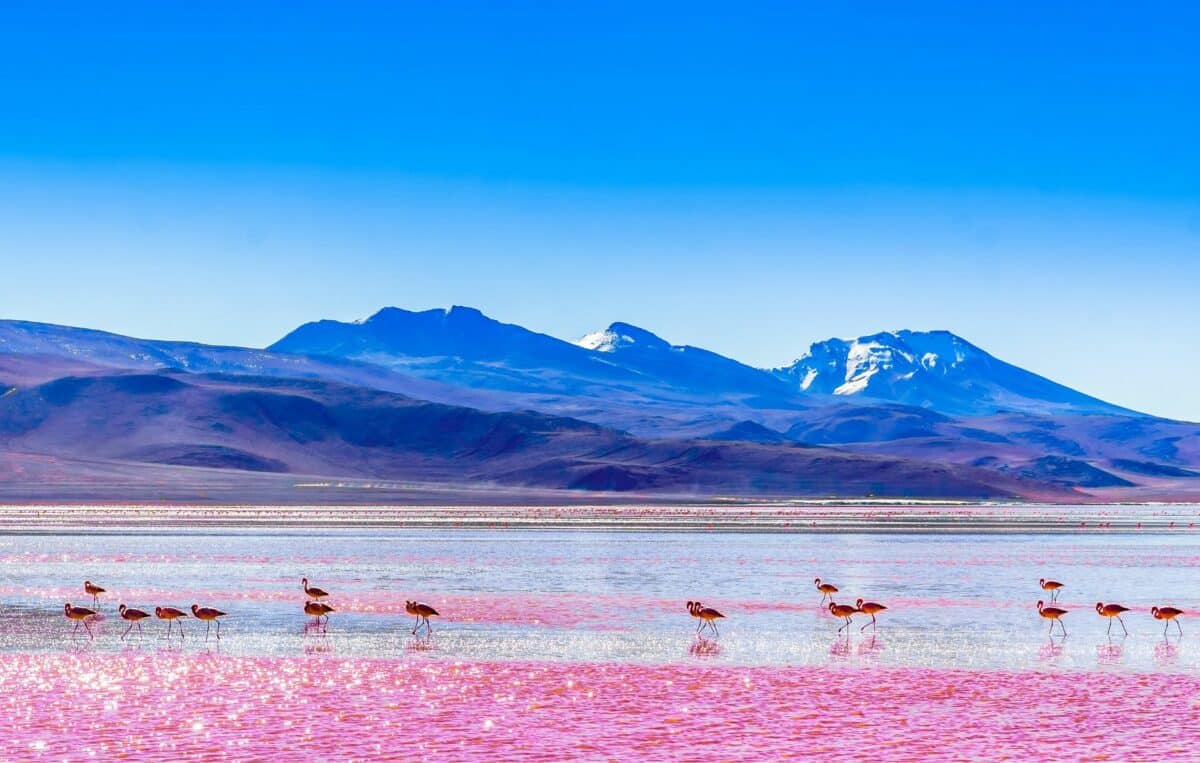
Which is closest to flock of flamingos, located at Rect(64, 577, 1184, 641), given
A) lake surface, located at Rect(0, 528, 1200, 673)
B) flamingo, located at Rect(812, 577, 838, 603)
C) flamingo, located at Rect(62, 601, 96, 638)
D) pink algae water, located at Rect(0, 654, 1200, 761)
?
flamingo, located at Rect(62, 601, 96, 638)

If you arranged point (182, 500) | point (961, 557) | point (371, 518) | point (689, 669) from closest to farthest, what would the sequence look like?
point (689, 669) → point (961, 557) → point (371, 518) → point (182, 500)

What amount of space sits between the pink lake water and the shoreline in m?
25.9

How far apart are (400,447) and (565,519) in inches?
4136

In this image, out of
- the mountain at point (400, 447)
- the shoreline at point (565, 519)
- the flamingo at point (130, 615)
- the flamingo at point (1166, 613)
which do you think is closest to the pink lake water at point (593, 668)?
the flamingo at point (130, 615)

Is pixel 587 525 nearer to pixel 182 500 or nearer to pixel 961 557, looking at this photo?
pixel 961 557

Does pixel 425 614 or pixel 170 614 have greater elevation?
pixel 425 614

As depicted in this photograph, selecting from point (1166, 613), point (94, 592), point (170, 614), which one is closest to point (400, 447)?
point (94, 592)

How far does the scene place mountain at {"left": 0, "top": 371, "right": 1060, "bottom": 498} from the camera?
148 meters

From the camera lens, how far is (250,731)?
16.1 metres

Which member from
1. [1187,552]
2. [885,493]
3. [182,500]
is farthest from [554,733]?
[885,493]

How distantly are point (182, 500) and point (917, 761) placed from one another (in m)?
87.5

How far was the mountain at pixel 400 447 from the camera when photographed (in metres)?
148

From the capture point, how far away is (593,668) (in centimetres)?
2091

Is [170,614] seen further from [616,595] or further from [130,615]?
[616,595]
